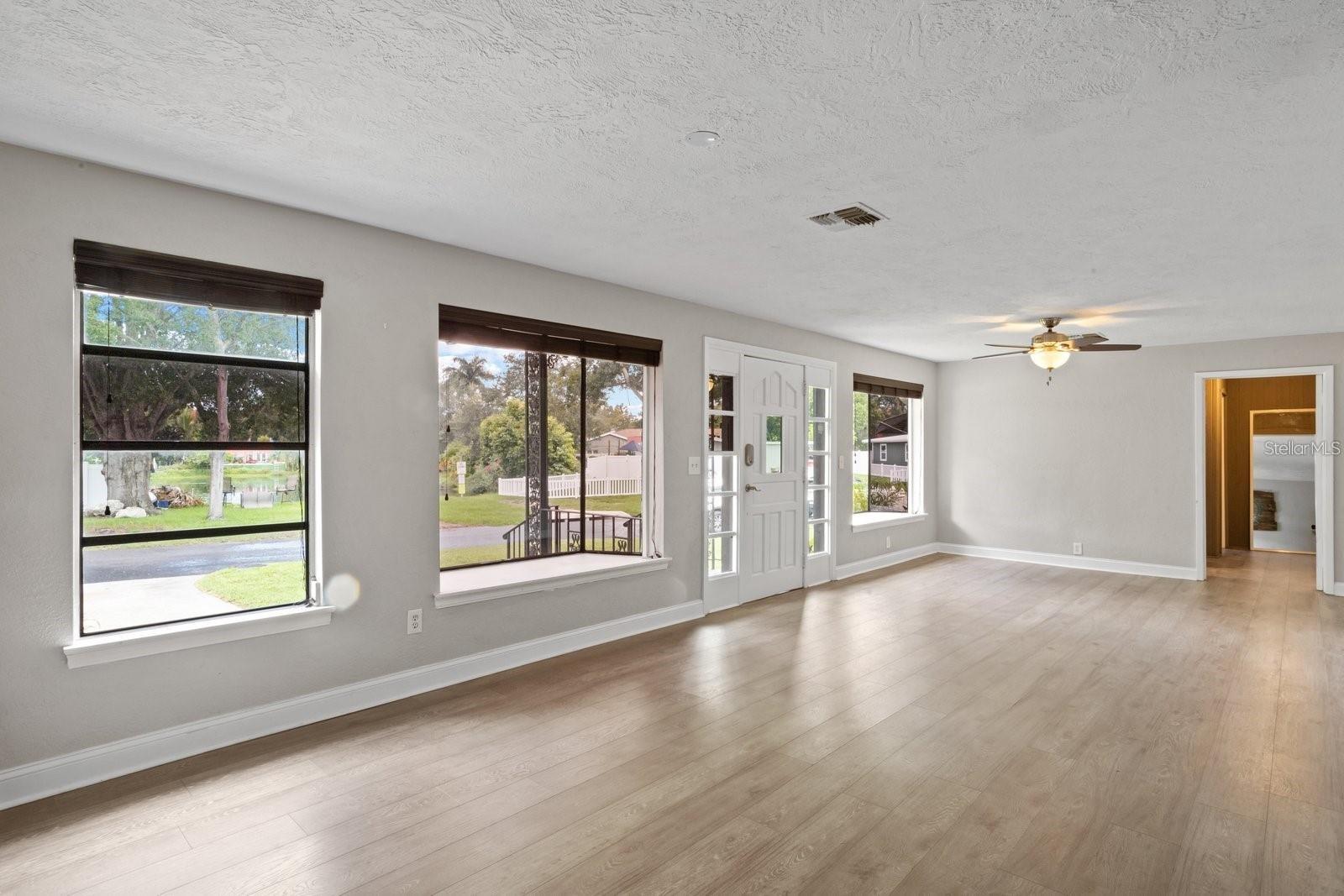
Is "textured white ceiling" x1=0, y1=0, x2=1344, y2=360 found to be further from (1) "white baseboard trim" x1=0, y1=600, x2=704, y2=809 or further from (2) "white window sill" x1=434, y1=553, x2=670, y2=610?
(1) "white baseboard trim" x1=0, y1=600, x2=704, y2=809

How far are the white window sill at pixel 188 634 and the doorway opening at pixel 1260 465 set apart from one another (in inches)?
381

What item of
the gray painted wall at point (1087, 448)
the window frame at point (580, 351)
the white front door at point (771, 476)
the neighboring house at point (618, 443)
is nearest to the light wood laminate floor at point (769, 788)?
the window frame at point (580, 351)

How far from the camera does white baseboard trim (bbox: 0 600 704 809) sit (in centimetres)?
261

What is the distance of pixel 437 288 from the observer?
379cm

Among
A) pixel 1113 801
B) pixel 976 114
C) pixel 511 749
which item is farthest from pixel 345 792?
pixel 976 114

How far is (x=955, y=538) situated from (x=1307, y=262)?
5169 mm

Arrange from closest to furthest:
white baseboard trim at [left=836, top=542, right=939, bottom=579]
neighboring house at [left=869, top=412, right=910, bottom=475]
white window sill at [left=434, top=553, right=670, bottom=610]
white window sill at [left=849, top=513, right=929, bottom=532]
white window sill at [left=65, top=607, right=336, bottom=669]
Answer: white window sill at [left=65, top=607, right=336, bottom=669] → white window sill at [left=434, top=553, right=670, bottom=610] → white baseboard trim at [left=836, top=542, right=939, bottom=579] → white window sill at [left=849, top=513, right=929, bottom=532] → neighboring house at [left=869, top=412, right=910, bottom=475]

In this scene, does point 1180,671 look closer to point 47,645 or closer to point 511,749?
point 511,749

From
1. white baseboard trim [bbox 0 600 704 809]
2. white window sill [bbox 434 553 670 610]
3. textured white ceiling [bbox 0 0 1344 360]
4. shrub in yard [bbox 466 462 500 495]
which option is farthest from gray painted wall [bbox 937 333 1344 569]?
shrub in yard [bbox 466 462 500 495]

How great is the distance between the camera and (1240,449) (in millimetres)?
9438

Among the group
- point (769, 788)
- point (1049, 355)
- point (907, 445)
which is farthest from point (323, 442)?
point (907, 445)

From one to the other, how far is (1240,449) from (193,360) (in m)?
11.8

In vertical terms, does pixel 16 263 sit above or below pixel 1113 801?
above

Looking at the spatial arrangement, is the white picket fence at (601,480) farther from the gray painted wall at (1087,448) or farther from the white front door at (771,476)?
the gray painted wall at (1087,448)
